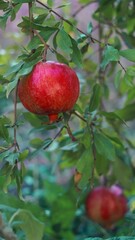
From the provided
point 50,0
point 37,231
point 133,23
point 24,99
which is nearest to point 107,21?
point 133,23

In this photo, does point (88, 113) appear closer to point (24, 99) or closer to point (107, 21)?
point (24, 99)

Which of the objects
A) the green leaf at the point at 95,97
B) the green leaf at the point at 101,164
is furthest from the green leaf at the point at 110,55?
the green leaf at the point at 101,164

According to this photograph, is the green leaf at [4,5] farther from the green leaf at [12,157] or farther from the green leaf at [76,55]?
the green leaf at [12,157]

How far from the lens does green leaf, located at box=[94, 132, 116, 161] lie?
104cm

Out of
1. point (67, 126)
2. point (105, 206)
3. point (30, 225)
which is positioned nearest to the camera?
point (30, 225)

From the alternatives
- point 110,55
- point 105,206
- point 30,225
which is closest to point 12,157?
point 30,225

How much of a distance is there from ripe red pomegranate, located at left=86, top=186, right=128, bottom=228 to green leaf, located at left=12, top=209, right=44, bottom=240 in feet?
3.02

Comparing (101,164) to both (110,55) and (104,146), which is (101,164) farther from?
(110,55)

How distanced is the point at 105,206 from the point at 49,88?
990 millimetres

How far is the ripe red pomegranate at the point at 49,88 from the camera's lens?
2.65ft

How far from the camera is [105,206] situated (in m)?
1.73

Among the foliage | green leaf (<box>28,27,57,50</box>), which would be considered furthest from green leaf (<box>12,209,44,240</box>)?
green leaf (<box>28,27,57,50</box>)

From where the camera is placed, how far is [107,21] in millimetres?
1504

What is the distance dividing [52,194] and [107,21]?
2.52 ft
